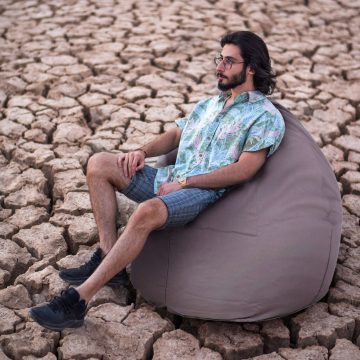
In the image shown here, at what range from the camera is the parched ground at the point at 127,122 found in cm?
230

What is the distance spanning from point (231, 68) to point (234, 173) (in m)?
0.42

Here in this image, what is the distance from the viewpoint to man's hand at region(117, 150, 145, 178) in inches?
103

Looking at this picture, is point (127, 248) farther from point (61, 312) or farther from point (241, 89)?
point (241, 89)

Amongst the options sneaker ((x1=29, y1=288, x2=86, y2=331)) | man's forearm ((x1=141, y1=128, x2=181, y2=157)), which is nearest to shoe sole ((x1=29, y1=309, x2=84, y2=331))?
sneaker ((x1=29, y1=288, x2=86, y2=331))

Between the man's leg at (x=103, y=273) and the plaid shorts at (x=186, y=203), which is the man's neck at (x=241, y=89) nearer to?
the plaid shorts at (x=186, y=203)

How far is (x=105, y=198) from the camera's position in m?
2.59

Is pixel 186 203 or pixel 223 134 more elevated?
pixel 223 134

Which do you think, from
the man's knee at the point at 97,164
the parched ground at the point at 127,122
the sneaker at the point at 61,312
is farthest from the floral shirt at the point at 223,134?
the sneaker at the point at 61,312

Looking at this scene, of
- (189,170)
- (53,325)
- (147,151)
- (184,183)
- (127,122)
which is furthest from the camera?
(127,122)

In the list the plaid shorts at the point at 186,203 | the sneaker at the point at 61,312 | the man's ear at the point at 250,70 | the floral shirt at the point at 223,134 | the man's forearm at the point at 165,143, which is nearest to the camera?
the sneaker at the point at 61,312

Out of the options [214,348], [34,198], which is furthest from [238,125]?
[34,198]

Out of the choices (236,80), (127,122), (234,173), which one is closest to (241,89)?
(236,80)

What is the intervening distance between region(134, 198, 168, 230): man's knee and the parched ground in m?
0.37

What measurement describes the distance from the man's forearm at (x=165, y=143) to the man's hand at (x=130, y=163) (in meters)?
0.11
